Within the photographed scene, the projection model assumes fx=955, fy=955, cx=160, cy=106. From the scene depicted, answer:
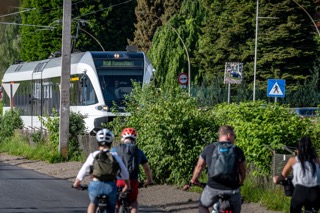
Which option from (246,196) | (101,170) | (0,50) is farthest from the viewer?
(0,50)

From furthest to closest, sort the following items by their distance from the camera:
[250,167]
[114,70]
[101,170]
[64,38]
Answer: [114,70] → [64,38] → [250,167] → [101,170]

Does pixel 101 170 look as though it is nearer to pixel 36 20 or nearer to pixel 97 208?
pixel 97 208

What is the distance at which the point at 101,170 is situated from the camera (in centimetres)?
1161

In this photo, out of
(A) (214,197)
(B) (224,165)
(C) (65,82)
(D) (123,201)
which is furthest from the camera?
(C) (65,82)

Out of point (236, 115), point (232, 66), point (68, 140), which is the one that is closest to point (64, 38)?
point (68, 140)

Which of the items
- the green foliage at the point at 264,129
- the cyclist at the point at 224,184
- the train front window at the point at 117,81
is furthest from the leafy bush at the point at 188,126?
the train front window at the point at 117,81

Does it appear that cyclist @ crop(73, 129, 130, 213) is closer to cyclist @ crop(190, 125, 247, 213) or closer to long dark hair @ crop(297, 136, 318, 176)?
cyclist @ crop(190, 125, 247, 213)

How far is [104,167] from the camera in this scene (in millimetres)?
11625

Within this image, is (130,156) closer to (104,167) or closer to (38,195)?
(104,167)

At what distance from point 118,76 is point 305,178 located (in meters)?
21.5

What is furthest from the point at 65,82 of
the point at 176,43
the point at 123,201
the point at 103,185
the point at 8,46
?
the point at 8,46

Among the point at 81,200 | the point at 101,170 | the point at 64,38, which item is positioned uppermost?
the point at 64,38

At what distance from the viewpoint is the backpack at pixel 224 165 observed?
10836mm

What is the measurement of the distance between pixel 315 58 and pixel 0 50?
127 ft
